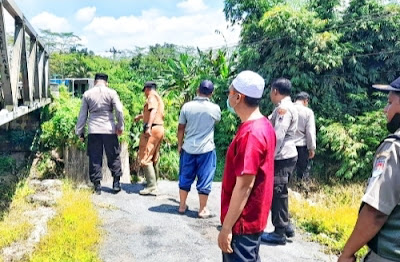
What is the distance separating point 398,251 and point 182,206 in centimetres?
358

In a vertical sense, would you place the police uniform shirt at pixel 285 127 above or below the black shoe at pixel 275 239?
above

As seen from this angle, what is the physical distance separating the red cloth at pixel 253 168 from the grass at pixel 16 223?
2724mm

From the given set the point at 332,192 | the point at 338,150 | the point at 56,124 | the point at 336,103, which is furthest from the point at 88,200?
the point at 336,103

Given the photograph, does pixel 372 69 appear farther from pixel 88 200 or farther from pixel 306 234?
pixel 88 200

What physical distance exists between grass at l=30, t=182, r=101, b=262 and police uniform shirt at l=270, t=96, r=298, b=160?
2193mm

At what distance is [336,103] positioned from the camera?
10.2 metres

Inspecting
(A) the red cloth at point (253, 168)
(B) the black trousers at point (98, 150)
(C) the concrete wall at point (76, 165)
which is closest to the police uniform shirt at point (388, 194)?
(A) the red cloth at point (253, 168)

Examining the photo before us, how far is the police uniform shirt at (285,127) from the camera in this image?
3912 millimetres

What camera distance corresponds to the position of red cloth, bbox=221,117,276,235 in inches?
86.7

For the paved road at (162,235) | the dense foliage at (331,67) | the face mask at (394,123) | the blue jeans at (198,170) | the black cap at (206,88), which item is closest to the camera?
the face mask at (394,123)

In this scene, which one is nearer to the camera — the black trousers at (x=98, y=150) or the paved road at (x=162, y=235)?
the paved road at (x=162, y=235)

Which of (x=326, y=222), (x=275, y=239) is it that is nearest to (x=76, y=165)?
(x=275, y=239)

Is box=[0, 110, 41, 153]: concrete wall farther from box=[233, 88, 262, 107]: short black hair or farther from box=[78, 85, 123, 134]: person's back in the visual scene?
box=[233, 88, 262, 107]: short black hair

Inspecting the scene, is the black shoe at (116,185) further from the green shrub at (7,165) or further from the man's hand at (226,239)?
the man's hand at (226,239)
